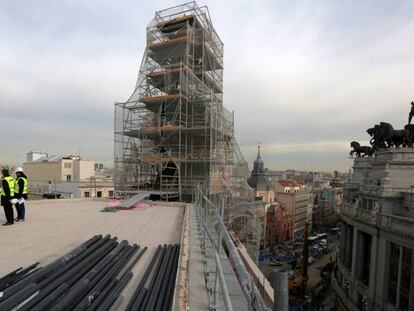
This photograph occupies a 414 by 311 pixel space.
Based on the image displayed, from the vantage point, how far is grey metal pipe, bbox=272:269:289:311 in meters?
1.21

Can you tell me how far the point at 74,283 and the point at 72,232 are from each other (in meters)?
3.53

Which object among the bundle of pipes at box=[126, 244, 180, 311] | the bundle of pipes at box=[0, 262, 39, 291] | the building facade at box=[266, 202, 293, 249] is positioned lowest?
the building facade at box=[266, 202, 293, 249]

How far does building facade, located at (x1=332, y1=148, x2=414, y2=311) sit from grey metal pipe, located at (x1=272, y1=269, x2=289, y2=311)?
18.9m

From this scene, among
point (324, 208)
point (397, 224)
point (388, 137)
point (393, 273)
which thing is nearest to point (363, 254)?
point (393, 273)

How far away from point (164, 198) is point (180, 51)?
10.7 meters

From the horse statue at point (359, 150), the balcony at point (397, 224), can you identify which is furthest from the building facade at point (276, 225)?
the balcony at point (397, 224)

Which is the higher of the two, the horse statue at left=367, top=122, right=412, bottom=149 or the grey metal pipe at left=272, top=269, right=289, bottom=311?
the horse statue at left=367, top=122, right=412, bottom=149

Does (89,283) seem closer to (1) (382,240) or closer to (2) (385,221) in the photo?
(2) (385,221)

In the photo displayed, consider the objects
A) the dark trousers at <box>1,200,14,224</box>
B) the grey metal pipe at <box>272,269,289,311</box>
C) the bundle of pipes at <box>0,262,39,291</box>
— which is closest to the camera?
the grey metal pipe at <box>272,269,289,311</box>

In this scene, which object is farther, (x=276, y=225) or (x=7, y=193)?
(x=276, y=225)

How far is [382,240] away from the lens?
60.8 feet

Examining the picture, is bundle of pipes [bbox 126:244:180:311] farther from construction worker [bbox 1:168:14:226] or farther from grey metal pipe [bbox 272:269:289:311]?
construction worker [bbox 1:168:14:226]

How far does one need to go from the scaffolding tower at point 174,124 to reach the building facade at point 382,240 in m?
11.1

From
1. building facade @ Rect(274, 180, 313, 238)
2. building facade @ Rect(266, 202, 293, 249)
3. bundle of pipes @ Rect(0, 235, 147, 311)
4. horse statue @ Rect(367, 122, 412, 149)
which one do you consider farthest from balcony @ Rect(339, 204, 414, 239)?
building facade @ Rect(274, 180, 313, 238)
